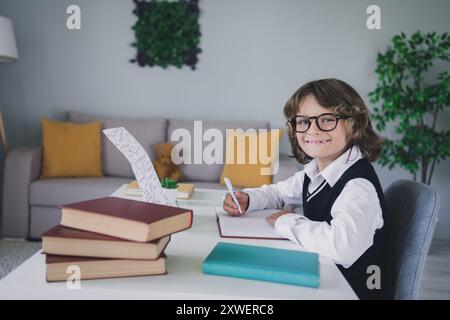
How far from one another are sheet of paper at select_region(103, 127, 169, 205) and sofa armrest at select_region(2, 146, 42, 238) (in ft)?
7.09

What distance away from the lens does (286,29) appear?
3.56m

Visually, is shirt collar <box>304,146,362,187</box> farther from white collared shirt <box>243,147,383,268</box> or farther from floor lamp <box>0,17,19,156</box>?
floor lamp <box>0,17,19,156</box>

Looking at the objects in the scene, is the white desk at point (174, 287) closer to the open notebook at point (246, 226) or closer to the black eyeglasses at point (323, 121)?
the open notebook at point (246, 226)

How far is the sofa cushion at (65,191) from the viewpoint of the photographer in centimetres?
284

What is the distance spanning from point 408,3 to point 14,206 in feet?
11.1

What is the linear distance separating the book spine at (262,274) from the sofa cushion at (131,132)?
8.39 feet

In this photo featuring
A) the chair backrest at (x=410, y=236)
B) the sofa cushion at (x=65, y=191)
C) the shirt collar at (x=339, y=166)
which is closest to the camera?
the chair backrest at (x=410, y=236)

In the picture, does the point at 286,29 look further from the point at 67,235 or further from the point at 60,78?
the point at 67,235

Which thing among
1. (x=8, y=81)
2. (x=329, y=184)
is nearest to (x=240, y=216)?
(x=329, y=184)

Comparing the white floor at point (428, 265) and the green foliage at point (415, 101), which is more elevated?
the green foliage at point (415, 101)

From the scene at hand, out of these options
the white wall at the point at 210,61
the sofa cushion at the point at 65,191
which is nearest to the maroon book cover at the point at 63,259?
the sofa cushion at the point at 65,191

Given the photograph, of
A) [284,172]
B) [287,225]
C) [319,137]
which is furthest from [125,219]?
[284,172]

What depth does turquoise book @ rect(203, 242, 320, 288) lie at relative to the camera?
711 millimetres

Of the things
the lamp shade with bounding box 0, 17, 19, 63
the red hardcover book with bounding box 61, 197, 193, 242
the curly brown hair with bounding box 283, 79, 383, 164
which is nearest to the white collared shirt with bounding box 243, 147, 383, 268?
the curly brown hair with bounding box 283, 79, 383, 164
